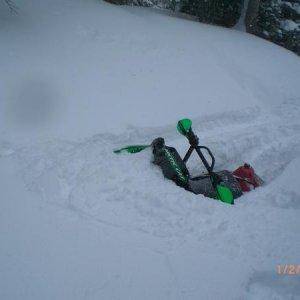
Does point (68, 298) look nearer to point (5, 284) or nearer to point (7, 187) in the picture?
point (5, 284)

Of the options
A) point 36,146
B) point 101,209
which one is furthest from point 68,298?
point 36,146

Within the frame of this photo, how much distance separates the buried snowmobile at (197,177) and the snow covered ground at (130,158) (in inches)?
7.1

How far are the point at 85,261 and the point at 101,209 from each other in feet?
2.79

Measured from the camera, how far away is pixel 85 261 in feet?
12.4
